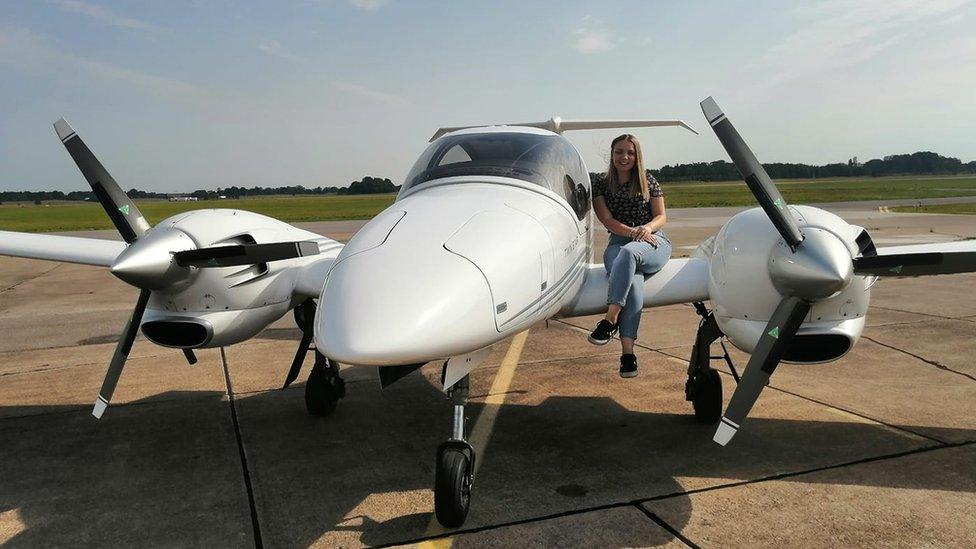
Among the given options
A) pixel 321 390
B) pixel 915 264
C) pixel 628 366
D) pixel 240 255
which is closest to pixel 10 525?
pixel 240 255

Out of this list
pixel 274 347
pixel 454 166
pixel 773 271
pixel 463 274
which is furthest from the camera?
pixel 274 347

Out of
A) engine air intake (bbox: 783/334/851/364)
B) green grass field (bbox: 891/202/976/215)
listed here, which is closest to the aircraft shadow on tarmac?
engine air intake (bbox: 783/334/851/364)

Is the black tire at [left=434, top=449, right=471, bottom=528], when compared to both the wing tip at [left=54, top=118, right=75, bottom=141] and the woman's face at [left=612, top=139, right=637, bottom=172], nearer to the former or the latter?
the woman's face at [left=612, top=139, right=637, bottom=172]

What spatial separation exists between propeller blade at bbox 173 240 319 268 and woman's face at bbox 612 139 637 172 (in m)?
2.86

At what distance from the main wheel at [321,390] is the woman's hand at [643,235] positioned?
11.1 feet

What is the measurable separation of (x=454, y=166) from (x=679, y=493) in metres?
3.12

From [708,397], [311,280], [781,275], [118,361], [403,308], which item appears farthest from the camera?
[311,280]

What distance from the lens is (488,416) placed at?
21.9 feet

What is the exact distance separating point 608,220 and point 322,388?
333 cm

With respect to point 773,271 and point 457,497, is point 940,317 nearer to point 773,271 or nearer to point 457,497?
point 773,271

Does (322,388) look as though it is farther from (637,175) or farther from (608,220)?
(637,175)

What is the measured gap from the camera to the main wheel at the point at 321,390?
22.0 ft

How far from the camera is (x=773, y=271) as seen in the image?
4.69 meters

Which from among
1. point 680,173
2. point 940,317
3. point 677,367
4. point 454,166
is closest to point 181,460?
point 454,166
